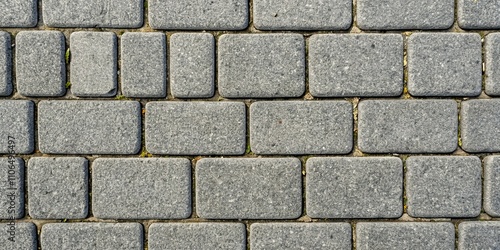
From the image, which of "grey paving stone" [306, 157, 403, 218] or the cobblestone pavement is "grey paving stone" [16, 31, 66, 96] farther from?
"grey paving stone" [306, 157, 403, 218]

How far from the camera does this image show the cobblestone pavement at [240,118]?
1707 mm

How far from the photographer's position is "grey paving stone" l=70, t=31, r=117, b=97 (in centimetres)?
170

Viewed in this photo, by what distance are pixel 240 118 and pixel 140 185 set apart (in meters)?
0.47

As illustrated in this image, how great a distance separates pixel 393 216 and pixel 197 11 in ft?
3.66

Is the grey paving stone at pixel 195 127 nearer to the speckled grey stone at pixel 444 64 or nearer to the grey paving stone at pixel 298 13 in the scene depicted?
the grey paving stone at pixel 298 13

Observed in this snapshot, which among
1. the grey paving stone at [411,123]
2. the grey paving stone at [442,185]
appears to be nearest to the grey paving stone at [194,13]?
the grey paving stone at [411,123]

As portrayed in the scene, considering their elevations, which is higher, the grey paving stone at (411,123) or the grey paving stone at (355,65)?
the grey paving stone at (355,65)

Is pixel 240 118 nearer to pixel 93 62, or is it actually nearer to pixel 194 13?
pixel 194 13

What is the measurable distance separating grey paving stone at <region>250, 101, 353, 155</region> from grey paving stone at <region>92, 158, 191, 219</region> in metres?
0.34

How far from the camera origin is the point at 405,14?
1.71m

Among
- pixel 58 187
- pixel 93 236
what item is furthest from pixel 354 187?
pixel 58 187

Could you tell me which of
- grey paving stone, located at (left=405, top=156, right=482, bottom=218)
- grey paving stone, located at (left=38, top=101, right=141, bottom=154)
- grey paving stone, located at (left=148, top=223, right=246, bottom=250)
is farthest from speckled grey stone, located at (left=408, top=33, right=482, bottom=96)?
grey paving stone, located at (left=38, top=101, right=141, bottom=154)

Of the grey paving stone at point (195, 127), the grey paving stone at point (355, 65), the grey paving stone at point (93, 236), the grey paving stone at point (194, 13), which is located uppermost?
the grey paving stone at point (194, 13)

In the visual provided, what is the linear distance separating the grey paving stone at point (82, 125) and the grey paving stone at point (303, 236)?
628 mm
